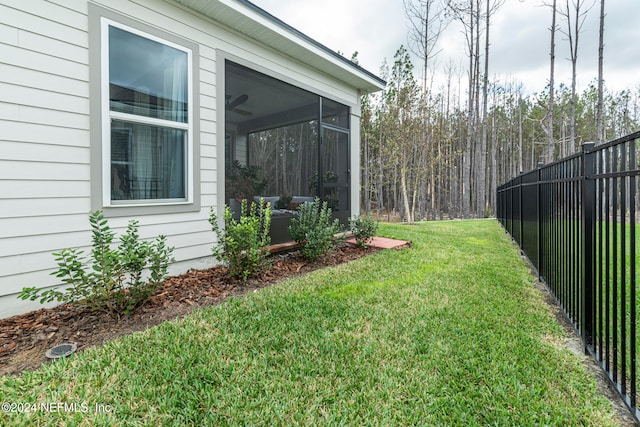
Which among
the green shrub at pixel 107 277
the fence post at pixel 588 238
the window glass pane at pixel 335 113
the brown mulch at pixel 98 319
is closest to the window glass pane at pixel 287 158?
the window glass pane at pixel 335 113

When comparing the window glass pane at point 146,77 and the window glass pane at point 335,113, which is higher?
the window glass pane at point 335,113

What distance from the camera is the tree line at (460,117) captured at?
1129 cm

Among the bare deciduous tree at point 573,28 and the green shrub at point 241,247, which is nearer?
the green shrub at point 241,247

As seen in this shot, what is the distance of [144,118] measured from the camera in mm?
3133

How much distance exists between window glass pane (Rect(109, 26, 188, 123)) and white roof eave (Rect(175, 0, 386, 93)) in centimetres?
64

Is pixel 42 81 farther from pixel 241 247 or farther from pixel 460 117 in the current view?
pixel 460 117

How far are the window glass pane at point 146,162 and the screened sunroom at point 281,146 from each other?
0.62 m

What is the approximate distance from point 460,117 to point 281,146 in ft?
59.9

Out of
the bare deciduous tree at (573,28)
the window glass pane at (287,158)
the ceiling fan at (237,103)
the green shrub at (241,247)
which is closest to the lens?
the green shrub at (241,247)

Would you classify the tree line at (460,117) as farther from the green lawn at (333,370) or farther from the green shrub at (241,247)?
the green lawn at (333,370)

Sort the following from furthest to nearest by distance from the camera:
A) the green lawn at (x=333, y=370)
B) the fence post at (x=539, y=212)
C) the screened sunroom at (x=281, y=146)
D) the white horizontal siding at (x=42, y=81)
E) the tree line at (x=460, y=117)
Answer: the tree line at (x=460, y=117), the screened sunroom at (x=281, y=146), the fence post at (x=539, y=212), the white horizontal siding at (x=42, y=81), the green lawn at (x=333, y=370)

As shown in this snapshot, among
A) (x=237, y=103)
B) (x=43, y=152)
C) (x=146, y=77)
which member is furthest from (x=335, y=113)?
(x=43, y=152)

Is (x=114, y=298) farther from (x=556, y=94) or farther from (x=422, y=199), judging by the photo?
(x=556, y=94)

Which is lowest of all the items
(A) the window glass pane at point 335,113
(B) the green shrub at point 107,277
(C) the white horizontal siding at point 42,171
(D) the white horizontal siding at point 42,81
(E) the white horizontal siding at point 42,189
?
(B) the green shrub at point 107,277
